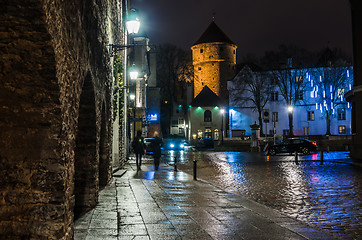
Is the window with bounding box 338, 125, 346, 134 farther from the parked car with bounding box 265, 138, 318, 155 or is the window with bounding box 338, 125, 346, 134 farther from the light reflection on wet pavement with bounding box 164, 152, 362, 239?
the light reflection on wet pavement with bounding box 164, 152, 362, 239

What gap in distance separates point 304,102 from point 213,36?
27067 mm

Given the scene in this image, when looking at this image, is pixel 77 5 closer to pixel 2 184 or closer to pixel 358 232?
pixel 2 184

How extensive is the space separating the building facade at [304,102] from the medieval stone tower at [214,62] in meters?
8.78

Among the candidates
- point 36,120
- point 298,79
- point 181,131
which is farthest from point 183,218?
point 181,131

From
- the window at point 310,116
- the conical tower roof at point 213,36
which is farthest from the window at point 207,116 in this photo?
the conical tower roof at point 213,36

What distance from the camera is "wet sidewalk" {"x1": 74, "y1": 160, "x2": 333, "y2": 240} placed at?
6934mm

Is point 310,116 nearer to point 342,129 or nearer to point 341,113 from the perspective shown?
point 341,113

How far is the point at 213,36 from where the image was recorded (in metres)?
83.8

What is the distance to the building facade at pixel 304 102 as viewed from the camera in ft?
193

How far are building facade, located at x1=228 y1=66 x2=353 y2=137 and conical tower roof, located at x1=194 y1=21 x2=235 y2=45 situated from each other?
15439 millimetres

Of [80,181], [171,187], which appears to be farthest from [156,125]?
[80,181]

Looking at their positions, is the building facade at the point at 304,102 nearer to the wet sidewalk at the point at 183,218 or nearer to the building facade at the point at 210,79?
the building facade at the point at 210,79

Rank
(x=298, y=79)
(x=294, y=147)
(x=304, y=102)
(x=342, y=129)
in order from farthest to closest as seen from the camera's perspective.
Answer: (x=304, y=102)
(x=342, y=129)
(x=298, y=79)
(x=294, y=147)

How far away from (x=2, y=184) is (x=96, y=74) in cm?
483
